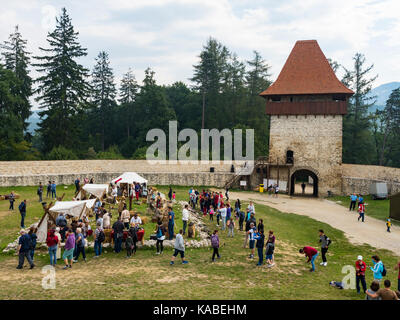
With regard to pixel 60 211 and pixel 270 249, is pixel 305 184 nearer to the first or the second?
pixel 270 249

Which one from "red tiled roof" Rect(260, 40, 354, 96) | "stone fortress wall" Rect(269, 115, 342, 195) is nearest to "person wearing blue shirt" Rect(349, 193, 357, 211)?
"stone fortress wall" Rect(269, 115, 342, 195)

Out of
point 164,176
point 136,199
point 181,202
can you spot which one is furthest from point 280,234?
point 164,176

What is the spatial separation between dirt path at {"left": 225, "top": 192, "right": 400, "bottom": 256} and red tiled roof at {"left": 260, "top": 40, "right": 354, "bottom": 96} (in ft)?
33.2

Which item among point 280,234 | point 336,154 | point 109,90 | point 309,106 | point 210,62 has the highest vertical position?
point 210,62

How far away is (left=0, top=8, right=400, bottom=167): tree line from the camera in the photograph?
3944cm

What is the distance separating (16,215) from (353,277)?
16659 mm

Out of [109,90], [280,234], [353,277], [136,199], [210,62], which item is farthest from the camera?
[109,90]

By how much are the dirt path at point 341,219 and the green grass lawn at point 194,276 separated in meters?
1.47

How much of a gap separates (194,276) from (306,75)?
25.8 m

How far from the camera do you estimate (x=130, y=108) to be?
56.8 meters

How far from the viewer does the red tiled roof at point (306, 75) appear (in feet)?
95.0

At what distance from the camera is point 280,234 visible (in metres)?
15.9

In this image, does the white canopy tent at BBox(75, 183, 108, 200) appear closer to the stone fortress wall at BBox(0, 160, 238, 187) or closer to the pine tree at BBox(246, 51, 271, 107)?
the stone fortress wall at BBox(0, 160, 238, 187)
